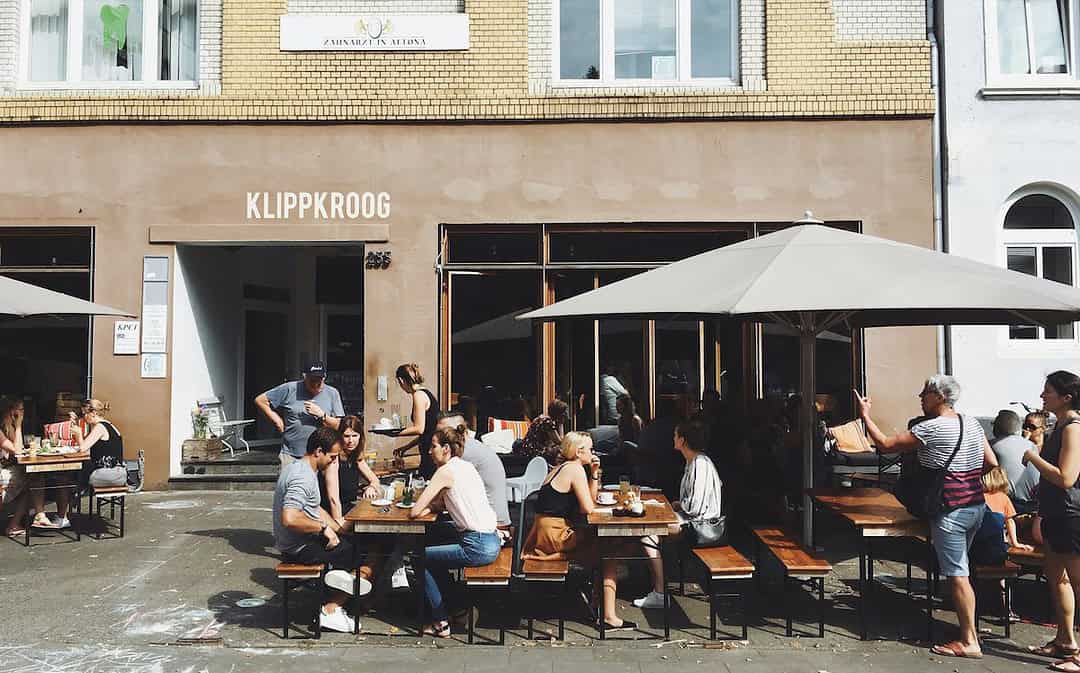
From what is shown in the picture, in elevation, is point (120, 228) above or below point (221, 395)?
above

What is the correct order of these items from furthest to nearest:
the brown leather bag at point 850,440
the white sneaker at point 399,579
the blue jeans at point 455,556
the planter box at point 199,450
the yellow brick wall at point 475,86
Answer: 1. the planter box at point 199,450
2. the yellow brick wall at point 475,86
3. the brown leather bag at point 850,440
4. the white sneaker at point 399,579
5. the blue jeans at point 455,556

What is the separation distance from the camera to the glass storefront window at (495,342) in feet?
39.0

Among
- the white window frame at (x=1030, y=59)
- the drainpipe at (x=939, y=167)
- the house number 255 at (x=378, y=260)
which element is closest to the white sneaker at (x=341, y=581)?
the house number 255 at (x=378, y=260)

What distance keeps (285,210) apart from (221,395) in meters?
3.26

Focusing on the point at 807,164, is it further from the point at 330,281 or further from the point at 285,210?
the point at 330,281

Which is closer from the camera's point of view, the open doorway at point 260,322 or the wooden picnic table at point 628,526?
the wooden picnic table at point 628,526

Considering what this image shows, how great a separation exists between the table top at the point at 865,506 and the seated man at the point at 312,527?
3.46 metres

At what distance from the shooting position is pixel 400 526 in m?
5.93

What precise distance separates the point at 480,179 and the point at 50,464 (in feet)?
20.0

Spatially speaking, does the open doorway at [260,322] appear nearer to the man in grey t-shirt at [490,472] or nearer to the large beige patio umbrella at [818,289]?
the large beige patio umbrella at [818,289]

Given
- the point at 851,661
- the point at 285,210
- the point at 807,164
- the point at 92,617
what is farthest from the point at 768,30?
the point at 92,617

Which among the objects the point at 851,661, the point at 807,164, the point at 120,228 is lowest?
the point at 851,661

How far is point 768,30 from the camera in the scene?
1172 centimetres

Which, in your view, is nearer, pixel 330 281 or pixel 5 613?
pixel 5 613
